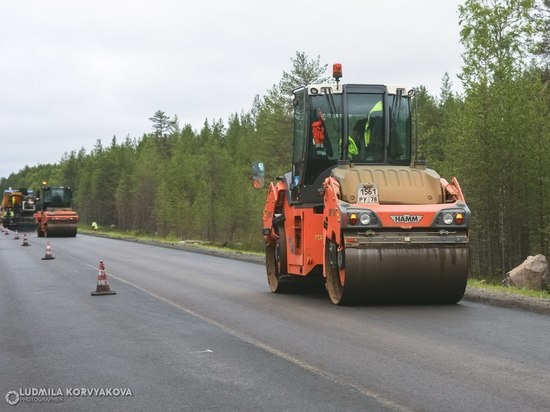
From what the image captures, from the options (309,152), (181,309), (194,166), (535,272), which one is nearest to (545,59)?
(535,272)

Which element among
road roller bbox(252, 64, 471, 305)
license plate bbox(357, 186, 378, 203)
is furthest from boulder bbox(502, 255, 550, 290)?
license plate bbox(357, 186, 378, 203)

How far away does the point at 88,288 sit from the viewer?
1527 centimetres

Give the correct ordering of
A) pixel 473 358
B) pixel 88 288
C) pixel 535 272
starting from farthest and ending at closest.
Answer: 1. pixel 535 272
2. pixel 88 288
3. pixel 473 358

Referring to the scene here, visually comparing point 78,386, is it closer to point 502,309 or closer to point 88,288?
point 502,309

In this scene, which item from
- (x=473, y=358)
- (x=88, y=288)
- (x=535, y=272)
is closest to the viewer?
(x=473, y=358)

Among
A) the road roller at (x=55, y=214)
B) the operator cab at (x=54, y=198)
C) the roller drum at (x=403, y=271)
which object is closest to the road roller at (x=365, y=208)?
the roller drum at (x=403, y=271)

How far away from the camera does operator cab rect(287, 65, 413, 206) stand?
12.3 meters

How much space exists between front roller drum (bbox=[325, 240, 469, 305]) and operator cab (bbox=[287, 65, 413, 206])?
6.42 feet

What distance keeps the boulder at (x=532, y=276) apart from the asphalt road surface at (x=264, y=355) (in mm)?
6251

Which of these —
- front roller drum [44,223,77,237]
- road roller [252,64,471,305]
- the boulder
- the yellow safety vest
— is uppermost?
the yellow safety vest

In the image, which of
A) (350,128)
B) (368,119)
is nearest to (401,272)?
(350,128)

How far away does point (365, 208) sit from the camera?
35.2 feet

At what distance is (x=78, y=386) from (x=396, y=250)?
5.62 metres

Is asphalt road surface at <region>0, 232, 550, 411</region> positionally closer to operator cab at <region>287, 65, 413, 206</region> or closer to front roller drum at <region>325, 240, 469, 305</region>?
front roller drum at <region>325, 240, 469, 305</region>
